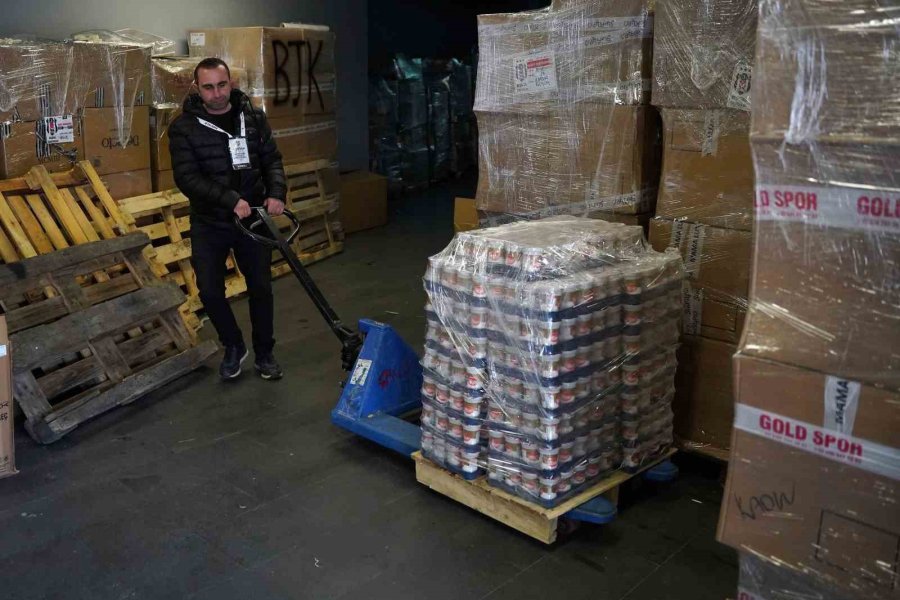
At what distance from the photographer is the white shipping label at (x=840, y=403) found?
77.3 inches

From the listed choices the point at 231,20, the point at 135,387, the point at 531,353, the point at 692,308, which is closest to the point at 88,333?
the point at 135,387

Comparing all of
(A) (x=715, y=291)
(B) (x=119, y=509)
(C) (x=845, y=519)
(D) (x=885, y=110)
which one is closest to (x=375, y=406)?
(B) (x=119, y=509)

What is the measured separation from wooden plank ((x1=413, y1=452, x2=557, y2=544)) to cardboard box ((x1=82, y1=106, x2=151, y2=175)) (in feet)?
12.1

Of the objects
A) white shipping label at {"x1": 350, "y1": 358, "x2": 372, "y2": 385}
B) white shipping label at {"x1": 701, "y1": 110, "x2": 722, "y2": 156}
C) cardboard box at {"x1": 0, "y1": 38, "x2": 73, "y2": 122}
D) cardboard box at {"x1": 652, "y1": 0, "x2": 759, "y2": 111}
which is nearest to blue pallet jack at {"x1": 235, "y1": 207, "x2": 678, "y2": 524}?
white shipping label at {"x1": 350, "y1": 358, "x2": 372, "y2": 385}

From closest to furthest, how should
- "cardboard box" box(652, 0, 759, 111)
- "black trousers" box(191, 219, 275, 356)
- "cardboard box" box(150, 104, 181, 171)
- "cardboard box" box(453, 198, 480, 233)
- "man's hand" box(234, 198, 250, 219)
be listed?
"cardboard box" box(652, 0, 759, 111), "man's hand" box(234, 198, 250, 219), "black trousers" box(191, 219, 275, 356), "cardboard box" box(453, 198, 480, 233), "cardboard box" box(150, 104, 181, 171)

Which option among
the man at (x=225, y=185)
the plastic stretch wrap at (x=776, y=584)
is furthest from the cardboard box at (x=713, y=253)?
the man at (x=225, y=185)

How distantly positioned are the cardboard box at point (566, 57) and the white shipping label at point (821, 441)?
2.32m

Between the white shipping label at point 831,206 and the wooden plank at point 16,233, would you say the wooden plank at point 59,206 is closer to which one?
the wooden plank at point 16,233

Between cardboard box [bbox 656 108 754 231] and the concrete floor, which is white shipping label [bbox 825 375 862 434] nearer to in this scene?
the concrete floor

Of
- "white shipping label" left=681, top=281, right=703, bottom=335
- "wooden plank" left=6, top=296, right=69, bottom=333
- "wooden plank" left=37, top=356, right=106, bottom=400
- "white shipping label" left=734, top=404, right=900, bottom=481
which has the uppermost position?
"white shipping label" left=734, top=404, right=900, bottom=481

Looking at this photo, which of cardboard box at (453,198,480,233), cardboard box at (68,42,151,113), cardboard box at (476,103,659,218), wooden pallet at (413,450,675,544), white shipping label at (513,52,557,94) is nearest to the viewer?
wooden pallet at (413,450,675,544)

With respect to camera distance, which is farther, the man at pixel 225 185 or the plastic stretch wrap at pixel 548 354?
the man at pixel 225 185

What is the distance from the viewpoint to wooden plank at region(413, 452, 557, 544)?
3340 millimetres

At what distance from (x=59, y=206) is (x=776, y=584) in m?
4.80
